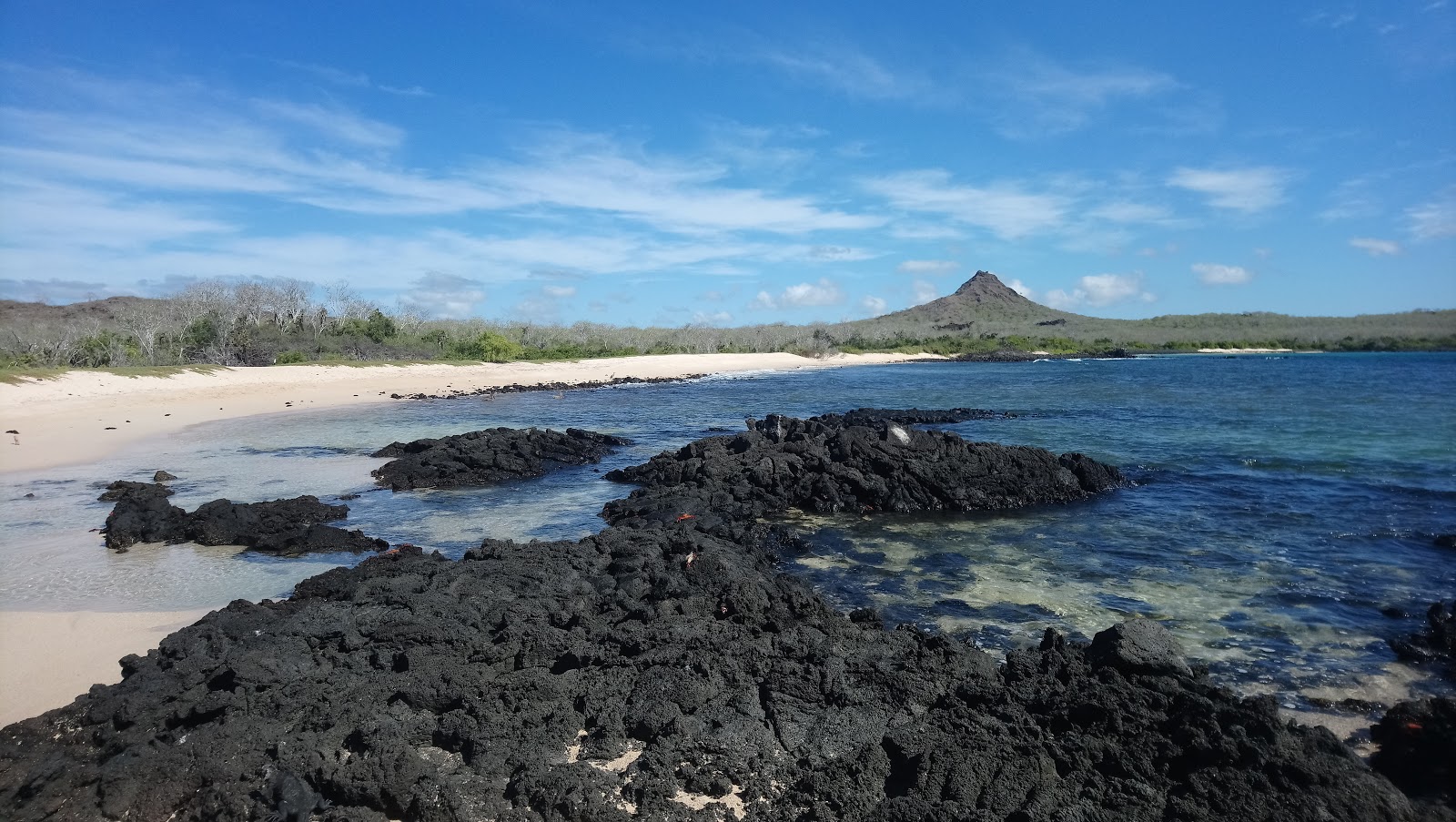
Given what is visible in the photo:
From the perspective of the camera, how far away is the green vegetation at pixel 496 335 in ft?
134

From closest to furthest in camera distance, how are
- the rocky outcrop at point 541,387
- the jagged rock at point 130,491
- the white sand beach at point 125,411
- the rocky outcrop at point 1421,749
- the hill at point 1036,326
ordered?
the rocky outcrop at point 1421,749
the white sand beach at point 125,411
the jagged rock at point 130,491
the rocky outcrop at point 541,387
the hill at point 1036,326

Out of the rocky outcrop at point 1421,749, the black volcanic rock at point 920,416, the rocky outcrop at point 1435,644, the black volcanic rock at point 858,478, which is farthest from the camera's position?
the black volcanic rock at point 920,416

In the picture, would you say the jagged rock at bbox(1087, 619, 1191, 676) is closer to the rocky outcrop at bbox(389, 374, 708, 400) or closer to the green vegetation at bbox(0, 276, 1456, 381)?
the green vegetation at bbox(0, 276, 1456, 381)

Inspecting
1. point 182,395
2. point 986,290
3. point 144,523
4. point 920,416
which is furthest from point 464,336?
point 986,290

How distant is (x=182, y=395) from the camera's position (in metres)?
32.6

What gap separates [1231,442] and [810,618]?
19705 millimetres

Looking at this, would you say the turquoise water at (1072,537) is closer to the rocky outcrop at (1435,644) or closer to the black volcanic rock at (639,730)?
the rocky outcrop at (1435,644)

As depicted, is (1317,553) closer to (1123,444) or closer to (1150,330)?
(1123,444)

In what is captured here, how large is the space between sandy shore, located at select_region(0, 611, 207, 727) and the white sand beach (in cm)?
1

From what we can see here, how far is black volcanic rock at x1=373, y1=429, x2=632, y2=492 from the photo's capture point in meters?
15.9

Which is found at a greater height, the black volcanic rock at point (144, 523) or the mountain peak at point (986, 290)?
the mountain peak at point (986, 290)

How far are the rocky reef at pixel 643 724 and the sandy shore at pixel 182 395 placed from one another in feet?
51.4

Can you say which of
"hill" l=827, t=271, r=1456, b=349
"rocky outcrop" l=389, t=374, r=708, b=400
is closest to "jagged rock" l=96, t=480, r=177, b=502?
"rocky outcrop" l=389, t=374, r=708, b=400

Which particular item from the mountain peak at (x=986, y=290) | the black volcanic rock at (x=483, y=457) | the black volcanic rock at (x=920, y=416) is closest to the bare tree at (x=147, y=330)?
the black volcanic rock at (x=483, y=457)
